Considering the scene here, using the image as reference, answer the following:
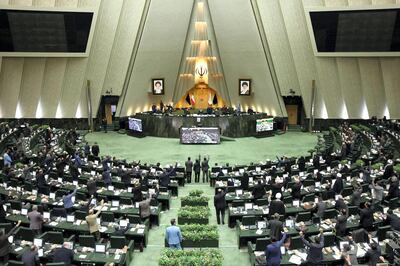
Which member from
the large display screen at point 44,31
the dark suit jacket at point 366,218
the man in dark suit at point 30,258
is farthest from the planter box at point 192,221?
the large display screen at point 44,31

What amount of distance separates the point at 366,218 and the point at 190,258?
5.72m

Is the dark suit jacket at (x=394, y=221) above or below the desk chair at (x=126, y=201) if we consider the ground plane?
above

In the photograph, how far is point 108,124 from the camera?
4159cm

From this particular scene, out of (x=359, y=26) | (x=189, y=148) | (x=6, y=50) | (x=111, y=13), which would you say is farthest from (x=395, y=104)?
(x=6, y=50)

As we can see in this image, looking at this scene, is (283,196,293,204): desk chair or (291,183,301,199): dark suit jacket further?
(291,183,301,199): dark suit jacket

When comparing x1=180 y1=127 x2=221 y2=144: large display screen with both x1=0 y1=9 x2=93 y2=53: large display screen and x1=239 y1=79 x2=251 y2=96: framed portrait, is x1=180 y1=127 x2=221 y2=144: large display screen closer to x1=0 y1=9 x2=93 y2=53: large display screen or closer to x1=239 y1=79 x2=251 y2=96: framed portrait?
x1=239 y1=79 x2=251 y2=96: framed portrait

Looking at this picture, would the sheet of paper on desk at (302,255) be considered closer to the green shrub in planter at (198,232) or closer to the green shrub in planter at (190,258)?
the green shrub in planter at (190,258)

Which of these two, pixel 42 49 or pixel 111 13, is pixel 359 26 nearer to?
pixel 111 13

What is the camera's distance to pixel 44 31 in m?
34.7

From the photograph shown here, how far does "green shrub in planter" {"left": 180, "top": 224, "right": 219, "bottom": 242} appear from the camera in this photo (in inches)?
526

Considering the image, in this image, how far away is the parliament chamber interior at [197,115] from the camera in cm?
1506

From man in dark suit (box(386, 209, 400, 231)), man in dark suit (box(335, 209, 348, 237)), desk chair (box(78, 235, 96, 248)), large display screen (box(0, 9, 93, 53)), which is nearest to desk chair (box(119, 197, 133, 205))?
desk chair (box(78, 235, 96, 248))

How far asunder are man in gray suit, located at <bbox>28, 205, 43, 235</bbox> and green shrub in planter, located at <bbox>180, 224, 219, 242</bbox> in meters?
4.50

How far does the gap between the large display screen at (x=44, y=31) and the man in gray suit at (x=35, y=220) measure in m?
24.8
